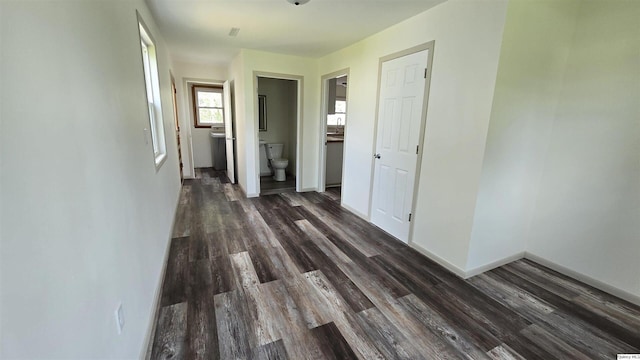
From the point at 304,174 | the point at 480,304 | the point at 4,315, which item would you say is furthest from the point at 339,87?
the point at 4,315

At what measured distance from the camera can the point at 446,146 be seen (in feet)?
7.88

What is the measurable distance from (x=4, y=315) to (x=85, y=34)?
0.99 metres

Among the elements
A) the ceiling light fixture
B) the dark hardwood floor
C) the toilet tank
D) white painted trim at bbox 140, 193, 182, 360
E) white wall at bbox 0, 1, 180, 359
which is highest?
the ceiling light fixture

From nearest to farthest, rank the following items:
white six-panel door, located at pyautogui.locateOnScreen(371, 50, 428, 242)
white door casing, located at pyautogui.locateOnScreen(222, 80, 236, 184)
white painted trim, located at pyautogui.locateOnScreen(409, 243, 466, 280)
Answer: white painted trim, located at pyautogui.locateOnScreen(409, 243, 466, 280) → white six-panel door, located at pyautogui.locateOnScreen(371, 50, 428, 242) → white door casing, located at pyautogui.locateOnScreen(222, 80, 236, 184)

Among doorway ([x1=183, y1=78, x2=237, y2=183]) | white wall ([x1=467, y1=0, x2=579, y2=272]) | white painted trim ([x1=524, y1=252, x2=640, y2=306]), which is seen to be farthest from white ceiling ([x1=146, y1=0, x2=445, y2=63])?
white painted trim ([x1=524, y1=252, x2=640, y2=306])

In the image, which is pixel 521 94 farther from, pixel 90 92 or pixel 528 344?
pixel 90 92

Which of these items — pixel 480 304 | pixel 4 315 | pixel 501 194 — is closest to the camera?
pixel 4 315

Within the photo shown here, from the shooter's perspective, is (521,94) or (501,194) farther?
(501,194)

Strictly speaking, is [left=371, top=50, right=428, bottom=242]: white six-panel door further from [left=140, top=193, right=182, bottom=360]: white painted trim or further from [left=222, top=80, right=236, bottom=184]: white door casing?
[left=222, top=80, right=236, bottom=184]: white door casing

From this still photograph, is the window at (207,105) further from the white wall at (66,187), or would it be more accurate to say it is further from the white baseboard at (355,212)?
the white wall at (66,187)

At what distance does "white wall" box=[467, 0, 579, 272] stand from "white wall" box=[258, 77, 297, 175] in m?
4.12

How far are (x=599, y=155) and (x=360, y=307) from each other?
2.30 metres

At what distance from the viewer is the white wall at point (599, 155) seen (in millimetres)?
2018

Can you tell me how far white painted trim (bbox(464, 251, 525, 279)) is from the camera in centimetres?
235
